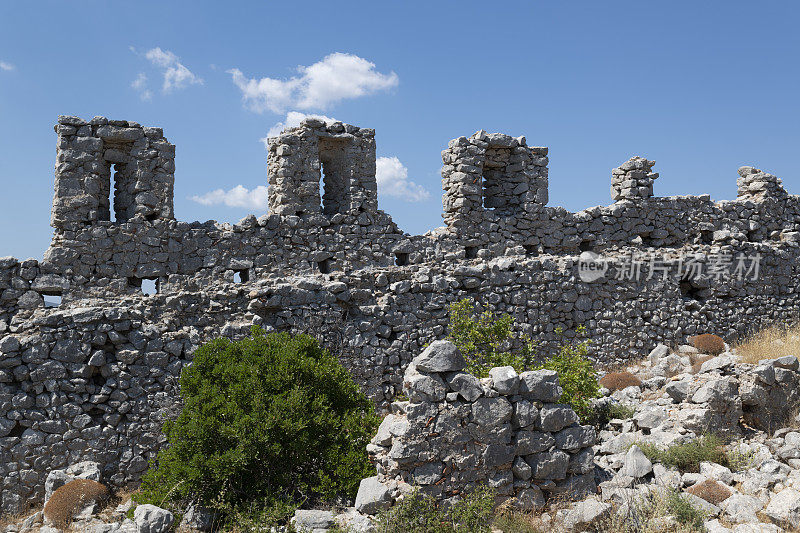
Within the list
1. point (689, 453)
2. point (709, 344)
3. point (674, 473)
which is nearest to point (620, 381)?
point (709, 344)

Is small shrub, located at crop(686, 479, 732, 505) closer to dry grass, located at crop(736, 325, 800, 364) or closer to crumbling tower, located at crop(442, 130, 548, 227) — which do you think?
dry grass, located at crop(736, 325, 800, 364)

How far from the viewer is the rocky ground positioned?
7.35m

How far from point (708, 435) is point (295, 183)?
27.4 feet

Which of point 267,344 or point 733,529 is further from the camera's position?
point 267,344

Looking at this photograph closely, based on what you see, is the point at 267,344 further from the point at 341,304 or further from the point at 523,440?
the point at 523,440

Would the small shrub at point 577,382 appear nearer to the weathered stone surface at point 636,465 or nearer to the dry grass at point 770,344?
the weathered stone surface at point 636,465

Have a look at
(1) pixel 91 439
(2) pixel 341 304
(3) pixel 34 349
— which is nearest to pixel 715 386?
(2) pixel 341 304

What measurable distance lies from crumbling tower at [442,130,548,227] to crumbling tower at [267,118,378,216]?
198cm

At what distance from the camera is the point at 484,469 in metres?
7.42

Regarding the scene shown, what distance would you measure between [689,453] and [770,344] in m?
7.42

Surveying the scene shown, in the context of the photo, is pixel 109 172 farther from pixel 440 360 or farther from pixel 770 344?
pixel 770 344

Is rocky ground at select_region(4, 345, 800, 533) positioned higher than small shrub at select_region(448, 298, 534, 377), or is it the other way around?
small shrub at select_region(448, 298, 534, 377)

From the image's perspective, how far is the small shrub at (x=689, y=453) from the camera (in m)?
8.83

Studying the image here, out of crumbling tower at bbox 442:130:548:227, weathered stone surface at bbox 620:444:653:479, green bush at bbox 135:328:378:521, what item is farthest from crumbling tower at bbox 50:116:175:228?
weathered stone surface at bbox 620:444:653:479
